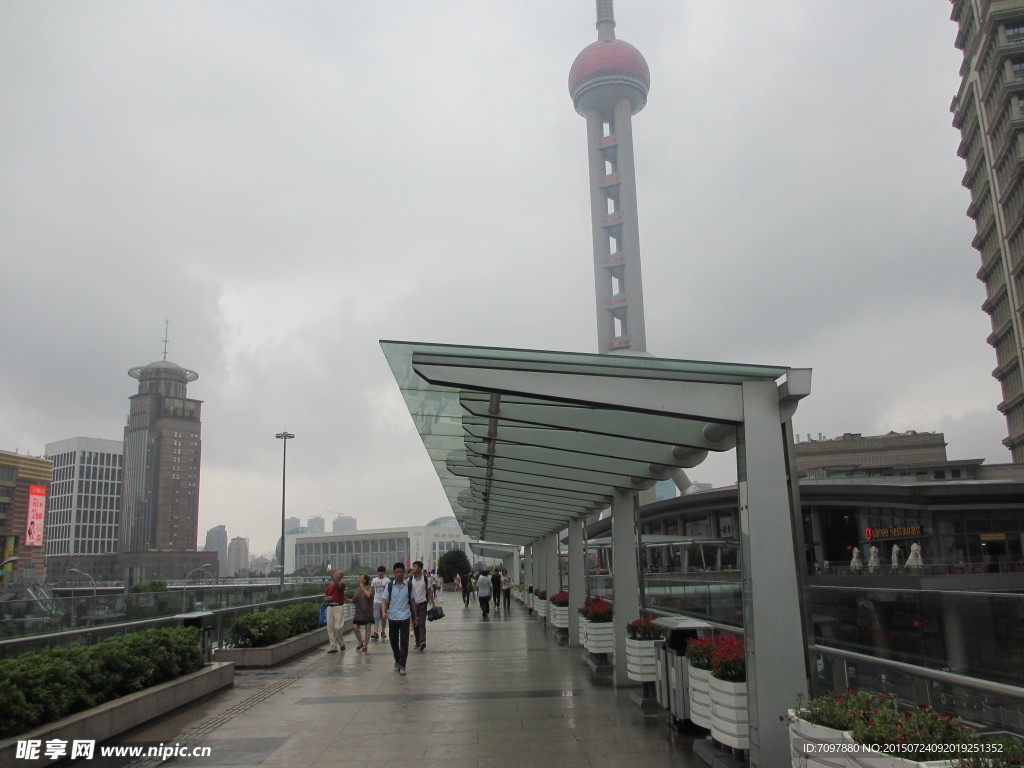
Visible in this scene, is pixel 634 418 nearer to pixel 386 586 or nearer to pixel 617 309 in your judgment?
pixel 386 586

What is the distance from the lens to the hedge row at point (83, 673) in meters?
6.31

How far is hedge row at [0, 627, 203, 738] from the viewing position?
631 centimetres

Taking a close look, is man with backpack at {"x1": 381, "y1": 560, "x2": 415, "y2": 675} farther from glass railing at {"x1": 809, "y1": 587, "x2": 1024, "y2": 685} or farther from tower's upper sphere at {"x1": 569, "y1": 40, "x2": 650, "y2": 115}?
tower's upper sphere at {"x1": 569, "y1": 40, "x2": 650, "y2": 115}

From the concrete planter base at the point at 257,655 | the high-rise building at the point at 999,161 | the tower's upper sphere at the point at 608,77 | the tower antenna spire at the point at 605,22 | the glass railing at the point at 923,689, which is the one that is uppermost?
the tower antenna spire at the point at 605,22

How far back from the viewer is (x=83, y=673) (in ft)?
24.3

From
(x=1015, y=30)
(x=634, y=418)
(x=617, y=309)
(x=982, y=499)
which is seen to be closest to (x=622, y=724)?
(x=634, y=418)

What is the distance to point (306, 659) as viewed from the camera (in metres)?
14.5

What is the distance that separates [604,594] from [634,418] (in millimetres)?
11330

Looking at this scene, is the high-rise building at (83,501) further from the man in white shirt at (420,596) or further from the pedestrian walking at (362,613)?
the man in white shirt at (420,596)

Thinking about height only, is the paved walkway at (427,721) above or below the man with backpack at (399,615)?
below

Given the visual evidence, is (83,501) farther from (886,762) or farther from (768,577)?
(886,762)

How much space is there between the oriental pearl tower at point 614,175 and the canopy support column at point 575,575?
95553mm

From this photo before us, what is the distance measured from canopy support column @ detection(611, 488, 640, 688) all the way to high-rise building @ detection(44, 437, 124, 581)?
16266 centimetres

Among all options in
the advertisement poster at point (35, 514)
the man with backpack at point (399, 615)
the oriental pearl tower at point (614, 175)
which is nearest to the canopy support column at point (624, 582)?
the man with backpack at point (399, 615)
